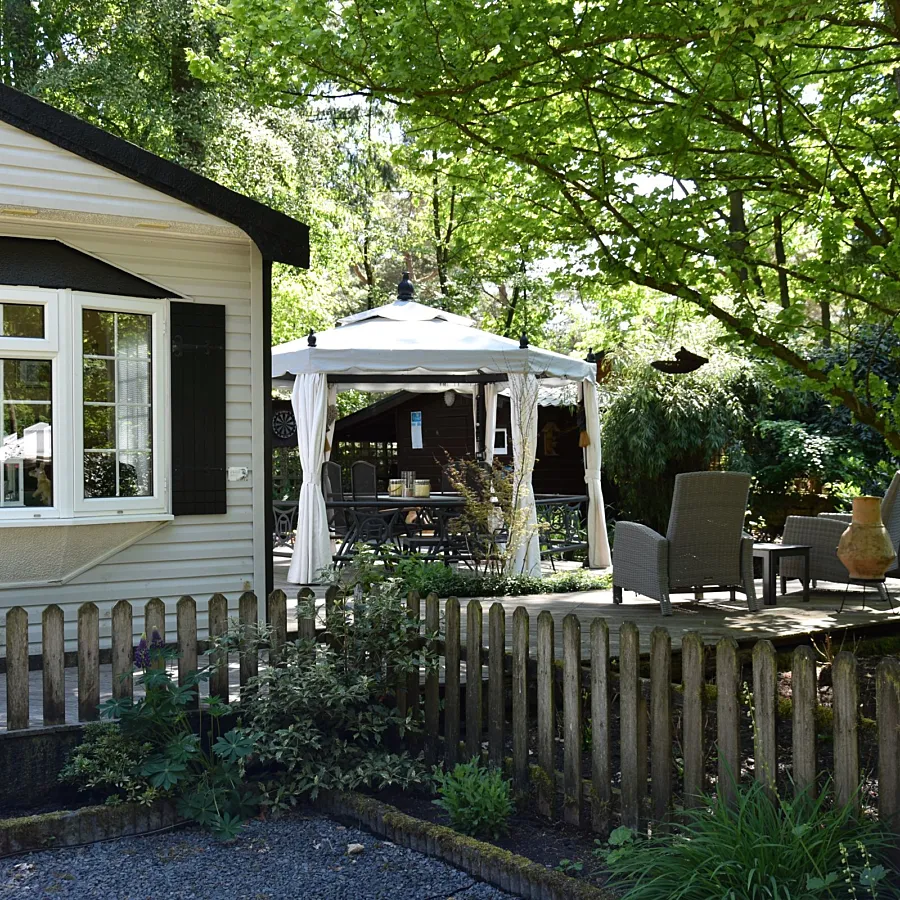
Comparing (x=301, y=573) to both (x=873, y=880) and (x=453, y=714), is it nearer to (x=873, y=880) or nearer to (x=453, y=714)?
(x=453, y=714)

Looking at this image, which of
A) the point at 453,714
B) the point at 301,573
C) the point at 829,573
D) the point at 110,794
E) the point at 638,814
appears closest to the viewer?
the point at 638,814

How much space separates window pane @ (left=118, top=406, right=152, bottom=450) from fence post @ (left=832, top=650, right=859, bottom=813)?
15.8 feet

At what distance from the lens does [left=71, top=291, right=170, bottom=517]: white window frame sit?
6609mm

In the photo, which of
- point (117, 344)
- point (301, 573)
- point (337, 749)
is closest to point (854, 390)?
point (337, 749)

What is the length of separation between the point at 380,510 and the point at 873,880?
9.00 meters

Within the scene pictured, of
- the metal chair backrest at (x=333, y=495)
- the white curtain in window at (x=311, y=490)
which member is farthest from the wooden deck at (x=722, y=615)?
the metal chair backrest at (x=333, y=495)

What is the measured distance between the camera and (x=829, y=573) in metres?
9.28

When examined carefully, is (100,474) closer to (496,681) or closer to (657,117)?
(496,681)

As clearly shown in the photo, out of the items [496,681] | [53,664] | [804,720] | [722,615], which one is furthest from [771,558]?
[53,664]

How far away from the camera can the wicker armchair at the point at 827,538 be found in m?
9.17

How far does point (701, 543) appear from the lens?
829 centimetres

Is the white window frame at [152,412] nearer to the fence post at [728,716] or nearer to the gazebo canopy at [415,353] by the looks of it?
the gazebo canopy at [415,353]

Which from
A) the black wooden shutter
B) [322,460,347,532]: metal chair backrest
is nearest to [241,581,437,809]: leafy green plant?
the black wooden shutter

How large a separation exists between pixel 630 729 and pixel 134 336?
14.2 feet
